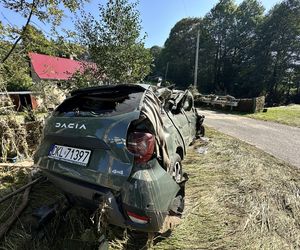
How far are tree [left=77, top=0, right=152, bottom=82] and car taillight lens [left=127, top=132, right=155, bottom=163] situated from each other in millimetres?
6634

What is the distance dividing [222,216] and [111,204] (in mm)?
1741

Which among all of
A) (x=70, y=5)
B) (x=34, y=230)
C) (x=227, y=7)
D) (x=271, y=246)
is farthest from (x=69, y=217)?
(x=227, y=7)

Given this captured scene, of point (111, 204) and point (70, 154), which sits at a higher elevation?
point (70, 154)

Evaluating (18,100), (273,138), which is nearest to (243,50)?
(273,138)

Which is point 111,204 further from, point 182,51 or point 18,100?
point 182,51

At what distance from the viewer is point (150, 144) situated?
2156mm

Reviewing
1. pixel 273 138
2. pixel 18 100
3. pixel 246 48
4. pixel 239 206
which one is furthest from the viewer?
pixel 246 48

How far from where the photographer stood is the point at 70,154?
89.7 inches

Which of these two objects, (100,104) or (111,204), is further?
(100,104)

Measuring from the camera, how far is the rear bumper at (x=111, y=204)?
202 centimetres

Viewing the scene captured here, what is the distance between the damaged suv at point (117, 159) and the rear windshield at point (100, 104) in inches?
0.4

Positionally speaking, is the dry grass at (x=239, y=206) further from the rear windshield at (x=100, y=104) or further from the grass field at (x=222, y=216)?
the rear windshield at (x=100, y=104)

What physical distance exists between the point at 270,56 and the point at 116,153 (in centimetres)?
3253

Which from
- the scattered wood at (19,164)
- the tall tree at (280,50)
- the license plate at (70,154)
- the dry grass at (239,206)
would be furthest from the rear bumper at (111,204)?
the tall tree at (280,50)
